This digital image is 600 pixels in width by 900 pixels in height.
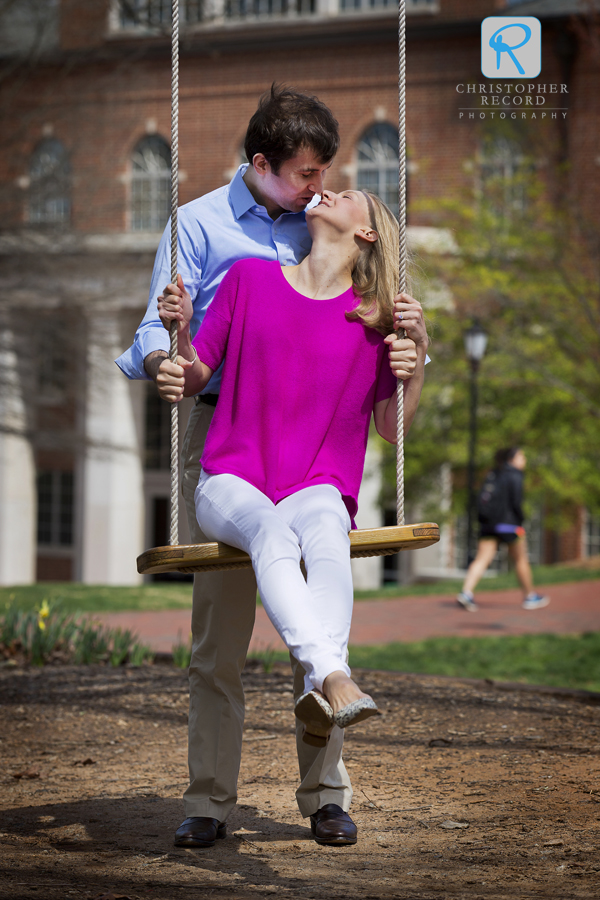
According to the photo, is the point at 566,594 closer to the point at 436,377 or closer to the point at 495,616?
the point at 495,616

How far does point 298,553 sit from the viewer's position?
9.89 feet

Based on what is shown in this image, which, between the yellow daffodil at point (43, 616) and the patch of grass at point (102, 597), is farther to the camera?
the patch of grass at point (102, 597)

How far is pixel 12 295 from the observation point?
14.0 m

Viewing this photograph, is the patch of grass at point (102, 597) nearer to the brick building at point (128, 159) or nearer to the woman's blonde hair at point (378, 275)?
the brick building at point (128, 159)

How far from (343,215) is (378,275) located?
219 mm

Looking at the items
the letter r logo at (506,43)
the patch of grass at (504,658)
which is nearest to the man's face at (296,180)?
the patch of grass at (504,658)

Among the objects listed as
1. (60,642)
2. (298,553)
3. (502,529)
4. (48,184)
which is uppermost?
(48,184)

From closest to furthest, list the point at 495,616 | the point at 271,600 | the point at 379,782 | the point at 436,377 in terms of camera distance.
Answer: the point at 271,600, the point at 379,782, the point at 495,616, the point at 436,377

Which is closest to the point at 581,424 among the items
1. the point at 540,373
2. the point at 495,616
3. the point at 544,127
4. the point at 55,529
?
the point at 540,373

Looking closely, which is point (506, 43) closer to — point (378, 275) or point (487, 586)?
point (487, 586)

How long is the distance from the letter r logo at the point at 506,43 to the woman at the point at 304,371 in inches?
235

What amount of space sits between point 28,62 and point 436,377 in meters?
8.98

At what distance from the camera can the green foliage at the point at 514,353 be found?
1742cm

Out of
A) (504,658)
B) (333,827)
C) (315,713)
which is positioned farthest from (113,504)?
(315,713)
